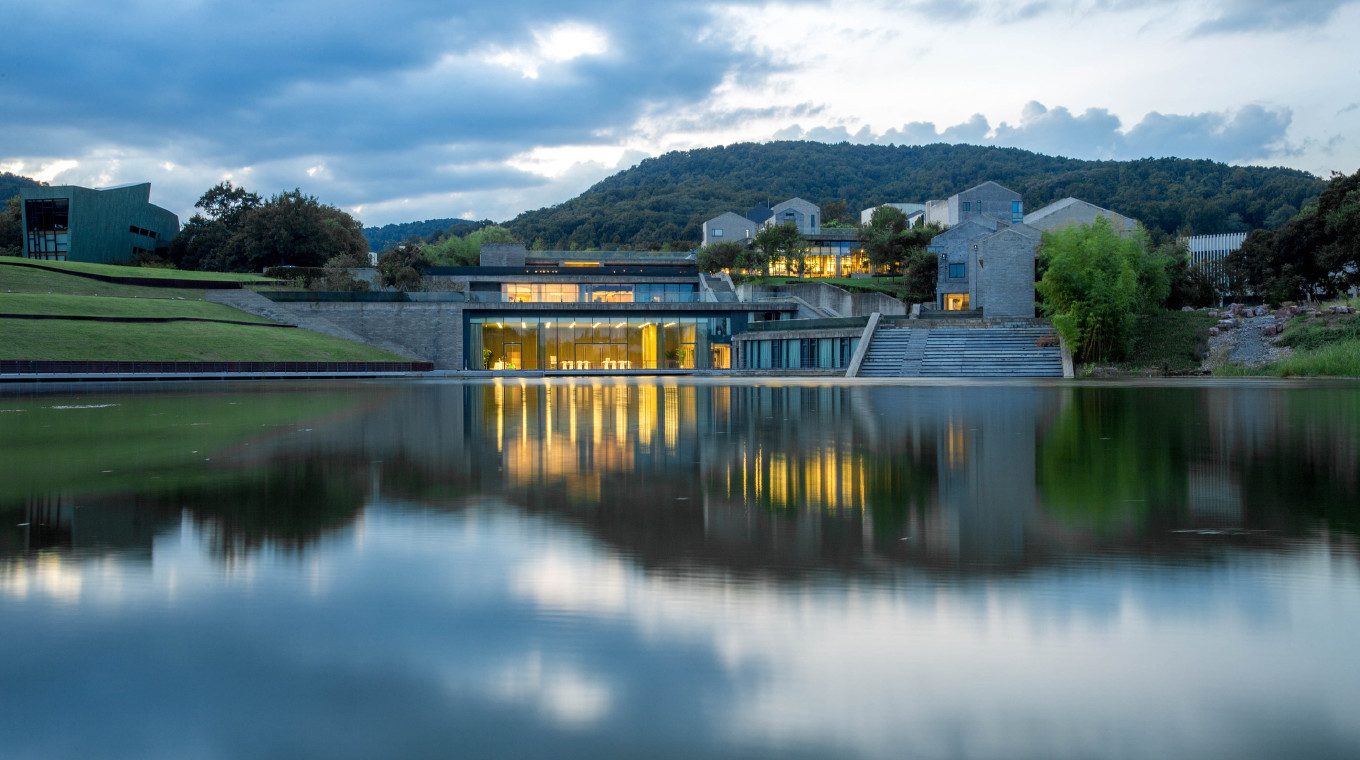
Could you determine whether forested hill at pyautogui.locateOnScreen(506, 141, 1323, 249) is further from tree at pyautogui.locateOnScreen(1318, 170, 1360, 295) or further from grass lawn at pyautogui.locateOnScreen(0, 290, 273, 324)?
grass lawn at pyautogui.locateOnScreen(0, 290, 273, 324)

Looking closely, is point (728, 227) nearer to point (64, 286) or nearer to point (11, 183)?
point (64, 286)

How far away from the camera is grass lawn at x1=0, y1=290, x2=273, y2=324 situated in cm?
4169

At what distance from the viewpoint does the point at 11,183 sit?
154 meters

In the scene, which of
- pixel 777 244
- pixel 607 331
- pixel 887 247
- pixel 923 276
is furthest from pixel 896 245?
pixel 607 331

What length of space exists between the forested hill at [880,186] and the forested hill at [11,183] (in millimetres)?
85145

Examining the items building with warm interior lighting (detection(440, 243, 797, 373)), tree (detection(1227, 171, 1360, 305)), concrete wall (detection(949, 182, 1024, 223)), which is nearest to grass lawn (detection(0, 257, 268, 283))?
building with warm interior lighting (detection(440, 243, 797, 373))

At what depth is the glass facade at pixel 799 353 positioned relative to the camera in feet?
144

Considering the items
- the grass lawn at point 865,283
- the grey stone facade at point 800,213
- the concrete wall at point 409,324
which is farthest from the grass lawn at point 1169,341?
the grey stone facade at point 800,213

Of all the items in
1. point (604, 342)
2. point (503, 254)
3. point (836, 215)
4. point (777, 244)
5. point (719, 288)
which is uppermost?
point (836, 215)

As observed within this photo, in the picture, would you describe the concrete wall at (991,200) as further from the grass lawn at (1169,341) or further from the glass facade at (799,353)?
the grass lawn at (1169,341)

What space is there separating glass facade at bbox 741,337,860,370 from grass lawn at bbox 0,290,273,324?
1168 inches

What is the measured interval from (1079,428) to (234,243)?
7308 centimetres

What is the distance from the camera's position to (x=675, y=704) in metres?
2.73

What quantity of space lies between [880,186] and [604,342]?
111276 mm
